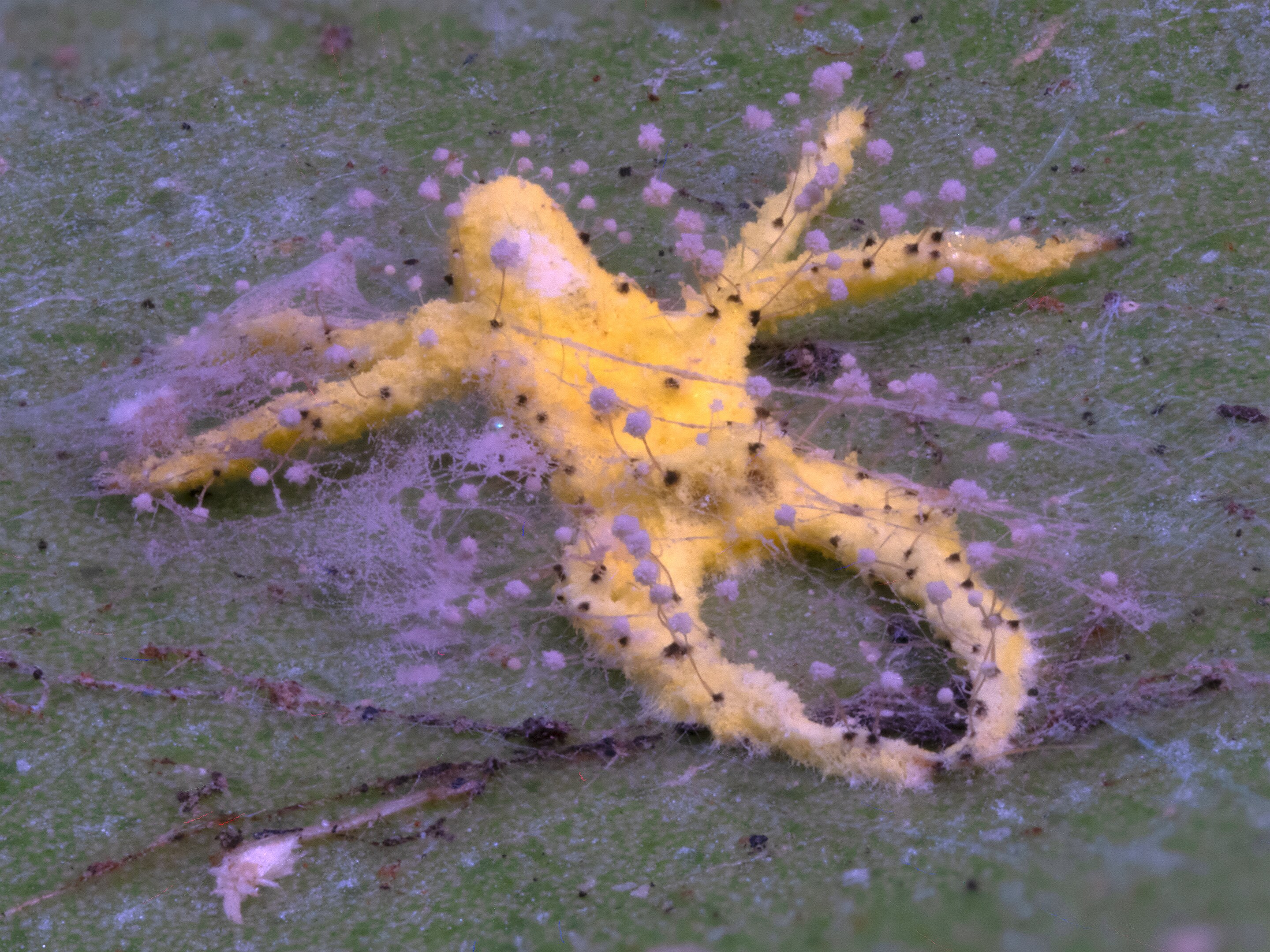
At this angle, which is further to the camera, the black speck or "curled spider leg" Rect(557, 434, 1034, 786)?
the black speck

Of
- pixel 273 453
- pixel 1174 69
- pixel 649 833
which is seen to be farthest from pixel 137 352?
pixel 1174 69

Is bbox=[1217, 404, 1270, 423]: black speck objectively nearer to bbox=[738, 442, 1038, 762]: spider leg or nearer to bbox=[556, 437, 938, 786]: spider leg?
bbox=[738, 442, 1038, 762]: spider leg

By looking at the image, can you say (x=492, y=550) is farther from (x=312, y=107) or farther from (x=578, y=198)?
(x=312, y=107)

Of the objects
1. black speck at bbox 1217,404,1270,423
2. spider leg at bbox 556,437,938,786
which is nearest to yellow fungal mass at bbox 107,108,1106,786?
spider leg at bbox 556,437,938,786

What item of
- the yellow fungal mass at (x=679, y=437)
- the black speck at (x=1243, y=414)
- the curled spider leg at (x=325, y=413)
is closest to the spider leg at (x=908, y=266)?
the yellow fungal mass at (x=679, y=437)

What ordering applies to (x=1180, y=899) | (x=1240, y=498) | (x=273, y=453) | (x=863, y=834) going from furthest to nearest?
(x=273, y=453), (x=1240, y=498), (x=863, y=834), (x=1180, y=899)

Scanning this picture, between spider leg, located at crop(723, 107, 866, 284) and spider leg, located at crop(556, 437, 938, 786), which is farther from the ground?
spider leg, located at crop(723, 107, 866, 284)
